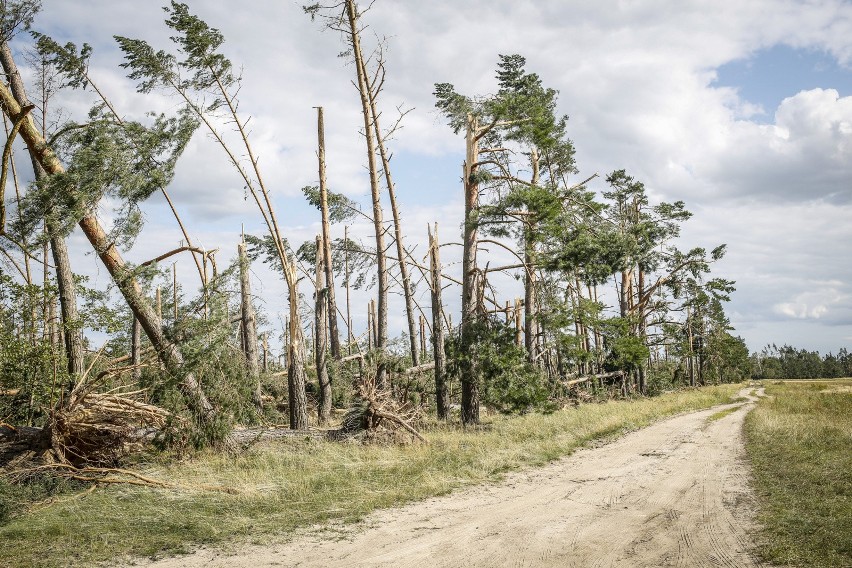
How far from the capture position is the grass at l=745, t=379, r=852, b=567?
5.57 meters

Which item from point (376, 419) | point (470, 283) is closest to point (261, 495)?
point (376, 419)

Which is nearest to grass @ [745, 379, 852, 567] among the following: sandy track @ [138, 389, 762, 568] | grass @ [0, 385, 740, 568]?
sandy track @ [138, 389, 762, 568]

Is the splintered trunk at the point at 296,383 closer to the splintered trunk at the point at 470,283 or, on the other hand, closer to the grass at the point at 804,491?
the splintered trunk at the point at 470,283

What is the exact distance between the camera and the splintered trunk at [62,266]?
36.4 ft

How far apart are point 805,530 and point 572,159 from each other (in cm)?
2330

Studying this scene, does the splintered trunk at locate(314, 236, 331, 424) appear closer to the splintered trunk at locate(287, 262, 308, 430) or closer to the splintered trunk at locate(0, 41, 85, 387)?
the splintered trunk at locate(287, 262, 308, 430)

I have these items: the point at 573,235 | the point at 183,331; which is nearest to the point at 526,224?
the point at 573,235

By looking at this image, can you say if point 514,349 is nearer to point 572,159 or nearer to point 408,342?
point 408,342

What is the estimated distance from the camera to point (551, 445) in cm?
1256

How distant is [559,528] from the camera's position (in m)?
6.71

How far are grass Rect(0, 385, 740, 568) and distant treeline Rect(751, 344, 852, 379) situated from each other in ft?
312

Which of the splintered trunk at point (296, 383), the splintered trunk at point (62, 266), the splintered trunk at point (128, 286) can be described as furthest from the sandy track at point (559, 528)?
the splintered trunk at point (296, 383)

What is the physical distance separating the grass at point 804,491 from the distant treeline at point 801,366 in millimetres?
90621

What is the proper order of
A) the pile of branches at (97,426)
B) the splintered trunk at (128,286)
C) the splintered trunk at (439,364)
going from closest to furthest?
the pile of branches at (97,426), the splintered trunk at (128,286), the splintered trunk at (439,364)
